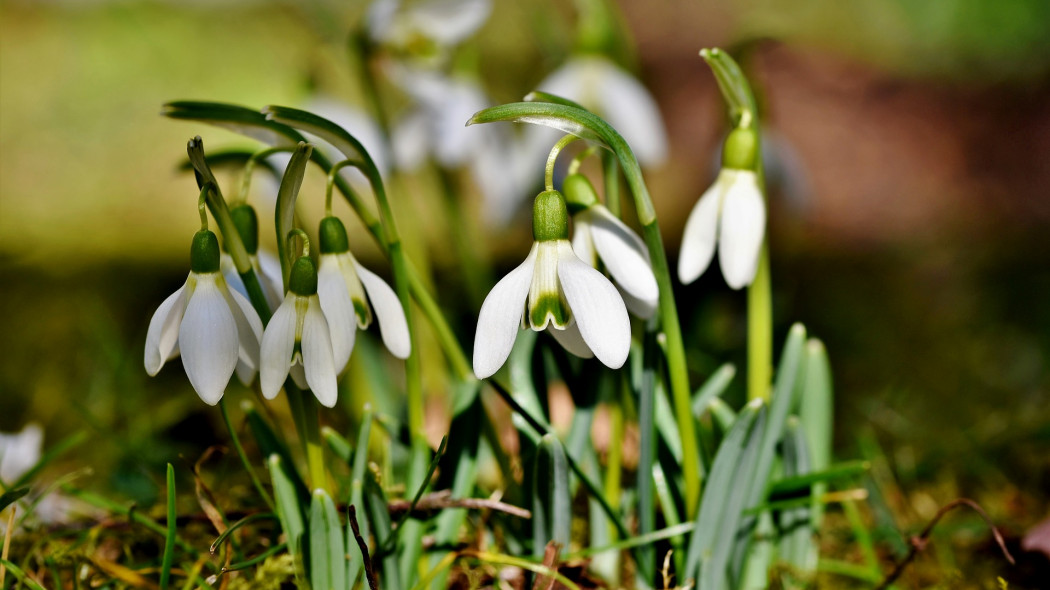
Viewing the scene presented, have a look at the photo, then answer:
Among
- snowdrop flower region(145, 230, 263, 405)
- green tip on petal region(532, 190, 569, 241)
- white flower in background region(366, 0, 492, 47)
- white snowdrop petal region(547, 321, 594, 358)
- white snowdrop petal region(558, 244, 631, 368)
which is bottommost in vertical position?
white snowdrop petal region(547, 321, 594, 358)

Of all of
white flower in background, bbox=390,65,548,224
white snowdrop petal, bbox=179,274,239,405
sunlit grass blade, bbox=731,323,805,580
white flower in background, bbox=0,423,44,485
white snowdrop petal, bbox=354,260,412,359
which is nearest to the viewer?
white snowdrop petal, bbox=179,274,239,405

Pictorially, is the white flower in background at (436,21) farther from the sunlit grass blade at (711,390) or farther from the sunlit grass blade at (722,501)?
the sunlit grass blade at (722,501)

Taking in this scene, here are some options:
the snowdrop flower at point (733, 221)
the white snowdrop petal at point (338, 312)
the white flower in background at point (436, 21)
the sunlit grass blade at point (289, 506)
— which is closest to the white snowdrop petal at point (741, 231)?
the snowdrop flower at point (733, 221)

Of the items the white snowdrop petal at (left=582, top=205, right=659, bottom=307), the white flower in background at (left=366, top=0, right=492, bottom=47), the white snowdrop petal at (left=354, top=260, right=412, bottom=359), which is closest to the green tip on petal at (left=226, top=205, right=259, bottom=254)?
the white snowdrop petal at (left=354, top=260, right=412, bottom=359)

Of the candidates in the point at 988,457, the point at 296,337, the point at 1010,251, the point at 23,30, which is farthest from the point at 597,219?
the point at 23,30

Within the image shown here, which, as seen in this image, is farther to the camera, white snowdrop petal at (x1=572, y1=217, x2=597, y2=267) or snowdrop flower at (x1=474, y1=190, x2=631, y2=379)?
white snowdrop petal at (x1=572, y1=217, x2=597, y2=267)

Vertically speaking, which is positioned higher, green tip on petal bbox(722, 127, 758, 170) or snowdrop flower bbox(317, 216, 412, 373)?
green tip on petal bbox(722, 127, 758, 170)

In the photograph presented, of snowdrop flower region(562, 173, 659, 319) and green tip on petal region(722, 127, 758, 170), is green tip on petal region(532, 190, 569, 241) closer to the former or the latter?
snowdrop flower region(562, 173, 659, 319)
